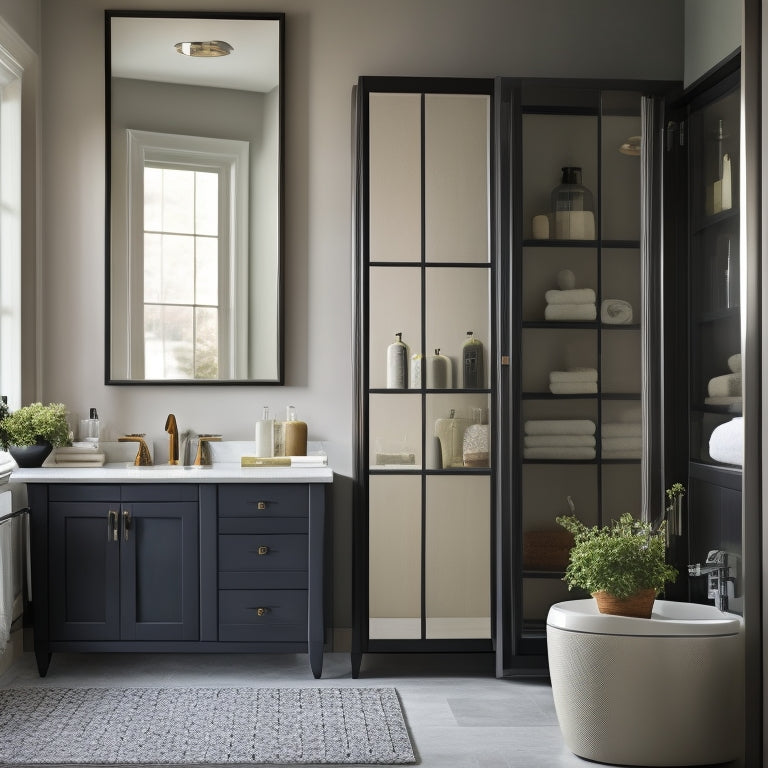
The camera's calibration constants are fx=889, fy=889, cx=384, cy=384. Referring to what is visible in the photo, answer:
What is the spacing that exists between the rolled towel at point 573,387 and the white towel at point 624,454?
23 centimetres

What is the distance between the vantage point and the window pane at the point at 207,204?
379 centimetres

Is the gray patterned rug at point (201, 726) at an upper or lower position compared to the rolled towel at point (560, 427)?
lower

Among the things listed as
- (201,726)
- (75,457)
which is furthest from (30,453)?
(201,726)

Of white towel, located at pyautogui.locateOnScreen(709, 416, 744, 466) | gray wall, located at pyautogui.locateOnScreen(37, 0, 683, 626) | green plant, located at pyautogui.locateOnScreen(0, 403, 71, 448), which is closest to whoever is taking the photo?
white towel, located at pyautogui.locateOnScreen(709, 416, 744, 466)

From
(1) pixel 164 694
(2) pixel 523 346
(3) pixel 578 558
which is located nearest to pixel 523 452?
(2) pixel 523 346

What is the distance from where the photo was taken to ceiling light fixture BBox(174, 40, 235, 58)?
12.4ft

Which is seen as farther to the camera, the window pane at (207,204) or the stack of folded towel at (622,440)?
Answer: the window pane at (207,204)

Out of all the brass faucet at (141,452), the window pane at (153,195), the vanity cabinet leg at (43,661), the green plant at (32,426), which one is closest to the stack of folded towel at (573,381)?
the brass faucet at (141,452)

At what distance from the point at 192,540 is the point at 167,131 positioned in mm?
1729

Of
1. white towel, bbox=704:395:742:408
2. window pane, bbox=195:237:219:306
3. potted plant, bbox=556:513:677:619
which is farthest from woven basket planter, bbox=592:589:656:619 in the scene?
window pane, bbox=195:237:219:306

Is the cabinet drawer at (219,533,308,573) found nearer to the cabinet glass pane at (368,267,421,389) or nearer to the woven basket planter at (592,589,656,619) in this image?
the cabinet glass pane at (368,267,421,389)

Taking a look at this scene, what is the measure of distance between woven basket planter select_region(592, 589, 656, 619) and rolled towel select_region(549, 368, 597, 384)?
94cm

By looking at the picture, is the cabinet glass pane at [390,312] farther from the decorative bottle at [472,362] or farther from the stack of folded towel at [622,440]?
the stack of folded towel at [622,440]

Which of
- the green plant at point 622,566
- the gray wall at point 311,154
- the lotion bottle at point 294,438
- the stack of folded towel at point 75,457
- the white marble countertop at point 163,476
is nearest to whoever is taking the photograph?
the green plant at point 622,566
